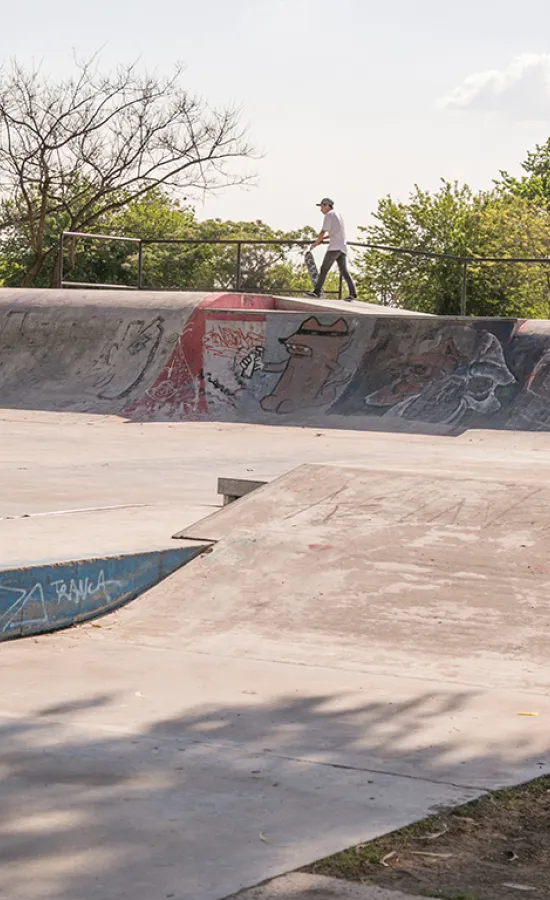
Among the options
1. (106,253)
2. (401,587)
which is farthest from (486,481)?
(106,253)

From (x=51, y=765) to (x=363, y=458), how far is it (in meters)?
8.15

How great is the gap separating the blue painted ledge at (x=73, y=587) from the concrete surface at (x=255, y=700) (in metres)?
0.12

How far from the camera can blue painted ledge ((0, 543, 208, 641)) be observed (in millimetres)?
6070

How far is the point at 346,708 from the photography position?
195 inches

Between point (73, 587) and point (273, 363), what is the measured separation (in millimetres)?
11752

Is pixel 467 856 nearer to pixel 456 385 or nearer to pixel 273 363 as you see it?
pixel 456 385

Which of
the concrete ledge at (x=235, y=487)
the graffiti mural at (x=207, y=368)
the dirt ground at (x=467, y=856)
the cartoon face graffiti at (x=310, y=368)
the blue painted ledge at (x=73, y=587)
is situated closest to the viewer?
the dirt ground at (x=467, y=856)

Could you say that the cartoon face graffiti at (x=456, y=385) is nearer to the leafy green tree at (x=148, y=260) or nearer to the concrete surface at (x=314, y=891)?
the concrete surface at (x=314, y=891)

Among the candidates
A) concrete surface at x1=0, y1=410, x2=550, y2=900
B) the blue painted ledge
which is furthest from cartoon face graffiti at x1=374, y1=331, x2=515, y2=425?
the blue painted ledge

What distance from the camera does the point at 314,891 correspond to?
9.61ft

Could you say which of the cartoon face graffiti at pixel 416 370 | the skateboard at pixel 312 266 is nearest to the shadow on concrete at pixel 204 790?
the cartoon face graffiti at pixel 416 370

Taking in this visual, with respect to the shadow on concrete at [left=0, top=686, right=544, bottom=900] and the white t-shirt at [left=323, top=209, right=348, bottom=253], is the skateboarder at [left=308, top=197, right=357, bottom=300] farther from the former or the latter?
the shadow on concrete at [left=0, top=686, right=544, bottom=900]

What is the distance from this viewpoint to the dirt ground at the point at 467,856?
10.0ft

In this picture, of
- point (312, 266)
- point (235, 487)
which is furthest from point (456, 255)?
point (235, 487)
